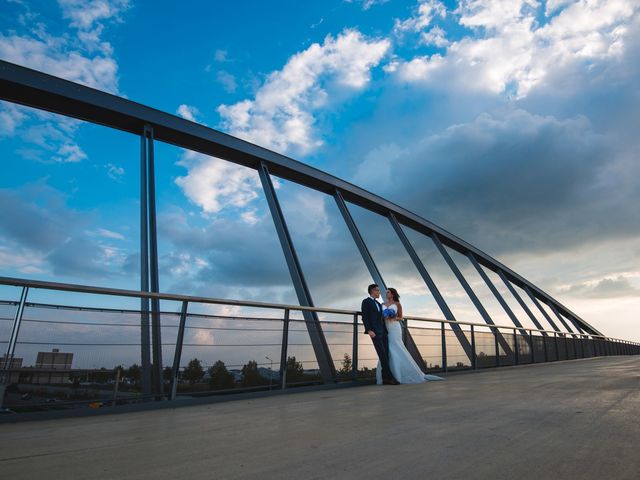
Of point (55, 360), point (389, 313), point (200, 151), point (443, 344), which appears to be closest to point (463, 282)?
point (443, 344)

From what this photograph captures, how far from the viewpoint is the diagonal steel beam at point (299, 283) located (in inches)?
231

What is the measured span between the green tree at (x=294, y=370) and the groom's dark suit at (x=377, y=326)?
4.45 ft

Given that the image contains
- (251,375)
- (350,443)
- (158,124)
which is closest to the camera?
(350,443)

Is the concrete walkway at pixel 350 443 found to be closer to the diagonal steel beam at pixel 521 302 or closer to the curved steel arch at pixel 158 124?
the curved steel arch at pixel 158 124

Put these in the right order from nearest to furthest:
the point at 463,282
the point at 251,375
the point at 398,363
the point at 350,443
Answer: the point at 350,443
the point at 251,375
the point at 398,363
the point at 463,282

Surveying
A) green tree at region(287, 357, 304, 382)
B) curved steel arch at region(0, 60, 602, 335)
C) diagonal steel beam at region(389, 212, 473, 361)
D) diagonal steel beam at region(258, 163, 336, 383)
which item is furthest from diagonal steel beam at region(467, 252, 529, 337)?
green tree at region(287, 357, 304, 382)

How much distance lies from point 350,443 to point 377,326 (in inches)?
179

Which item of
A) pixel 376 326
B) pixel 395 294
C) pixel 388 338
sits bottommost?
pixel 388 338

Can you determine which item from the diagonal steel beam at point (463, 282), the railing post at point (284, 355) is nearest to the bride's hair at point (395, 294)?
the railing post at point (284, 355)

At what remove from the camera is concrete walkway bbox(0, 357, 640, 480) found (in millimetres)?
1582

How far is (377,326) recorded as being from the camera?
256 inches

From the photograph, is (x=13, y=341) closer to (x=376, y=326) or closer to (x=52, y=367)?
(x=52, y=367)

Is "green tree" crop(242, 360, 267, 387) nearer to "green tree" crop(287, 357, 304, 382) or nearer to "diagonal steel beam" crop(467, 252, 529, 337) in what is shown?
"green tree" crop(287, 357, 304, 382)

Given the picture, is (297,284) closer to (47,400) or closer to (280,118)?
(280,118)
